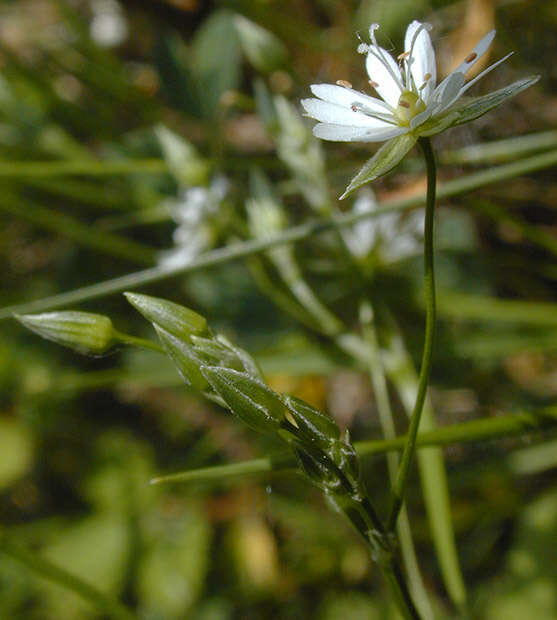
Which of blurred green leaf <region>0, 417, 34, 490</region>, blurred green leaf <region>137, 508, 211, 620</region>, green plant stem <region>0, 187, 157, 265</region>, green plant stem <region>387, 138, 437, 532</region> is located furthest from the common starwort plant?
blurred green leaf <region>0, 417, 34, 490</region>

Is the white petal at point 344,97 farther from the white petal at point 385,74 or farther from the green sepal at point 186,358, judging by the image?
the green sepal at point 186,358

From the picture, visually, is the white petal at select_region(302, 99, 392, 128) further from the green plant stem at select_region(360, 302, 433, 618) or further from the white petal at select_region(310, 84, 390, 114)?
the green plant stem at select_region(360, 302, 433, 618)

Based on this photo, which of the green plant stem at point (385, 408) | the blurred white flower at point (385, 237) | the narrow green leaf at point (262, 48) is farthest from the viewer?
the blurred white flower at point (385, 237)

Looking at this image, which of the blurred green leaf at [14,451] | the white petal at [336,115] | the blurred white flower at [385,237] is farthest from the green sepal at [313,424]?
the blurred green leaf at [14,451]

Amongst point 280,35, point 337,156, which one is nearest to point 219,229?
point 337,156

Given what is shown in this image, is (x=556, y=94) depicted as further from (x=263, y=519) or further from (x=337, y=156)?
(x=263, y=519)

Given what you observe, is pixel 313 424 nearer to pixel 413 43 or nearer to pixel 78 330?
pixel 78 330
